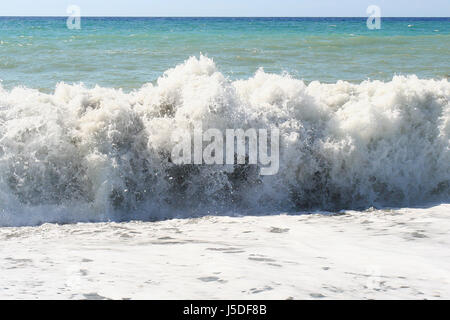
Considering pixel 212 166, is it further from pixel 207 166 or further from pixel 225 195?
pixel 225 195

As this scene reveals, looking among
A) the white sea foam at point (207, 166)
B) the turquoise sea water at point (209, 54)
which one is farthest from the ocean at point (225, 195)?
the turquoise sea water at point (209, 54)

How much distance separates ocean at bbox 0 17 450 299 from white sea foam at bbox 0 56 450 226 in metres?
0.02

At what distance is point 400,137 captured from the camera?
8242 millimetres

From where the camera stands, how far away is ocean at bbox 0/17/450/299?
4.80 metres

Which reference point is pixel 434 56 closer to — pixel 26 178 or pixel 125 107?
pixel 125 107

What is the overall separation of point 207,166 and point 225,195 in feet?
1.49

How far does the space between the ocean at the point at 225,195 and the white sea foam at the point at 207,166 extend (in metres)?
0.02

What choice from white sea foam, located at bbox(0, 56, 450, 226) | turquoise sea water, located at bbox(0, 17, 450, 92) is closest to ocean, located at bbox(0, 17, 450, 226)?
white sea foam, located at bbox(0, 56, 450, 226)

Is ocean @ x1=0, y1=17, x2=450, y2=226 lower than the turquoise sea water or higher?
lower

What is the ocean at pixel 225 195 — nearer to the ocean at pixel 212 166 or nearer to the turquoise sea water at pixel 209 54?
the ocean at pixel 212 166

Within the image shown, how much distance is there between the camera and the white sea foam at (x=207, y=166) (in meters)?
7.10

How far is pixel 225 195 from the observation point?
7.40 meters

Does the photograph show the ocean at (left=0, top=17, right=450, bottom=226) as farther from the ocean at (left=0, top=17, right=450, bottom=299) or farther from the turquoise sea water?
the turquoise sea water
